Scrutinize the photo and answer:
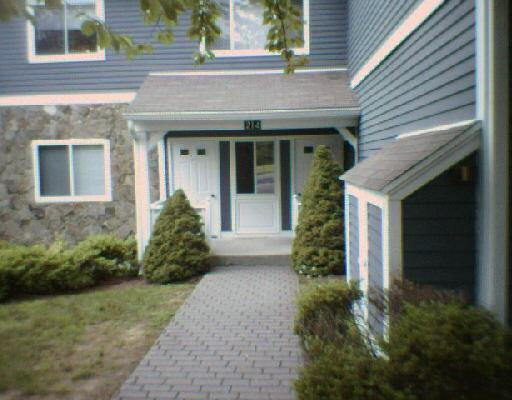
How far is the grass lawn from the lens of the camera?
5012 mm

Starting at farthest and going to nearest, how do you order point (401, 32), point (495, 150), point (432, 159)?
1. point (401, 32)
2. point (432, 159)
3. point (495, 150)

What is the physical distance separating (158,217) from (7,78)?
17.6 ft

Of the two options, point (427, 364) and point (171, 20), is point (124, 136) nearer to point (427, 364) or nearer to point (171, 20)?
point (171, 20)

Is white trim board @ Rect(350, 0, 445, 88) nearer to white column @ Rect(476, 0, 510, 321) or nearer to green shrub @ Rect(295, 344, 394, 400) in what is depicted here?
white column @ Rect(476, 0, 510, 321)

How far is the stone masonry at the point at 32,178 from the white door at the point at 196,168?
0.62 metres

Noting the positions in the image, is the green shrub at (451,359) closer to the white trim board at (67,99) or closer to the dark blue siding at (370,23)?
the dark blue siding at (370,23)

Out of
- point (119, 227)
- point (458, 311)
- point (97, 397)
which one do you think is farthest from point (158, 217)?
point (458, 311)

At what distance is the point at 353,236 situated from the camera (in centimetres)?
712

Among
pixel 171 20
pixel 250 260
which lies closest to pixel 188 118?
pixel 250 260

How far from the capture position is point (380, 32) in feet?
26.0

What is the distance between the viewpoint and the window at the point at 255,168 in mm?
11898

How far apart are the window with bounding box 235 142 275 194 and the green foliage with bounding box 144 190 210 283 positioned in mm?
2540

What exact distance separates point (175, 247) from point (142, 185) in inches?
60.4

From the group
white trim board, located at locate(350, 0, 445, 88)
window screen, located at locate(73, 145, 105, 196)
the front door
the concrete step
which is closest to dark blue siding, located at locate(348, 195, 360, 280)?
white trim board, located at locate(350, 0, 445, 88)
